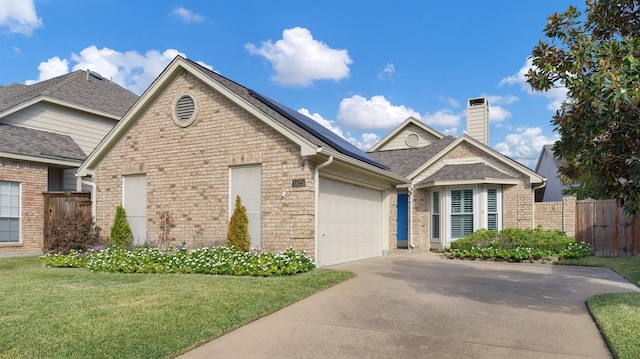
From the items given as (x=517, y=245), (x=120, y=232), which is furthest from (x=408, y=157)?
(x=120, y=232)

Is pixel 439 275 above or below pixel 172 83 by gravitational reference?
below

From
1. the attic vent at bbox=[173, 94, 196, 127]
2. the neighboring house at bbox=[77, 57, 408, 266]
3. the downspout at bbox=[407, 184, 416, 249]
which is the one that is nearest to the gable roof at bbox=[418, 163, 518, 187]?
the downspout at bbox=[407, 184, 416, 249]

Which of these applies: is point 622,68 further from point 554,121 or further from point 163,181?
point 163,181

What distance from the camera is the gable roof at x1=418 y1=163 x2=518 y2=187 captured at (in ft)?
52.6

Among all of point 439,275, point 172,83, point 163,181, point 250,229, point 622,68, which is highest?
point 172,83

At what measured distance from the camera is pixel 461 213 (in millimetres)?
16609

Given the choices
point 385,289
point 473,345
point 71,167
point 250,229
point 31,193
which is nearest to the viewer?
point 473,345

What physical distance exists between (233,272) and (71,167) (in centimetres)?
1054

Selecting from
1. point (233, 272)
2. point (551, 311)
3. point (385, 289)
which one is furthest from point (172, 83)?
point (551, 311)

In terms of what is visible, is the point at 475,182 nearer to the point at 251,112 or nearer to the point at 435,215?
the point at 435,215

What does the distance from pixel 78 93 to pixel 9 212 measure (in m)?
7.25

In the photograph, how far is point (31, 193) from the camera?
1545 cm

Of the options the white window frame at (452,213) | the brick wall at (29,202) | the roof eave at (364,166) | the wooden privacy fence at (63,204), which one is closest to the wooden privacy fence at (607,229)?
the white window frame at (452,213)

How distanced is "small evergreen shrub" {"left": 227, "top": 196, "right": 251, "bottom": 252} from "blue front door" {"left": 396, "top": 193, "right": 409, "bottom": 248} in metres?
8.54
